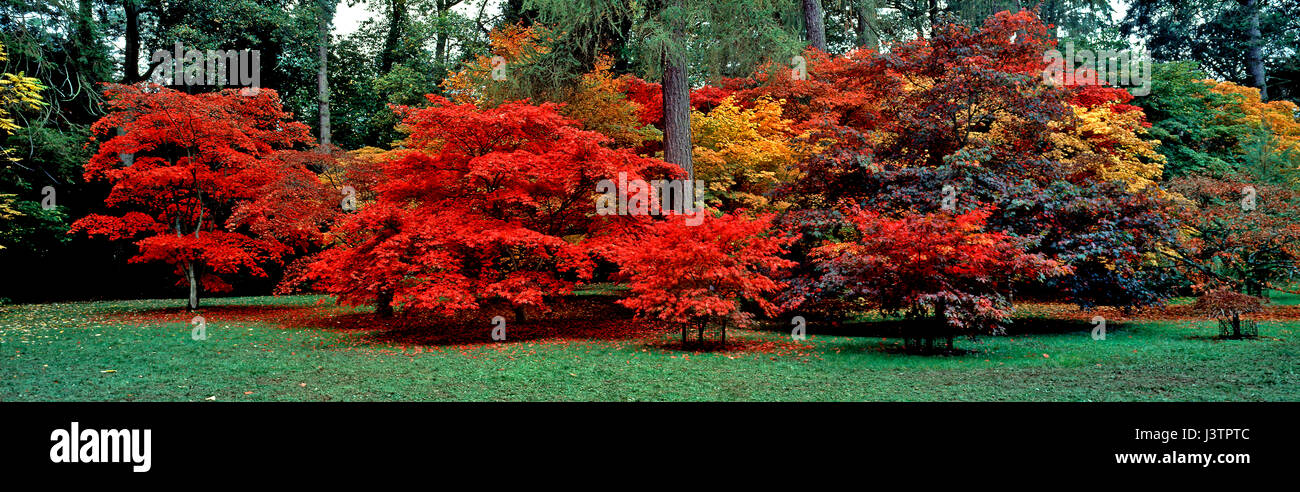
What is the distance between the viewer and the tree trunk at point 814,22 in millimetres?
17203

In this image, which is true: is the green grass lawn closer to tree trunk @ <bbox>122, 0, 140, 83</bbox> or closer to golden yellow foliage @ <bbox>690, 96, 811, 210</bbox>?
golden yellow foliage @ <bbox>690, 96, 811, 210</bbox>

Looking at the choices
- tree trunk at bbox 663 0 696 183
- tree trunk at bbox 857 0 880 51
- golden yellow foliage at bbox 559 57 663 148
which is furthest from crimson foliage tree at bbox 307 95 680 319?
tree trunk at bbox 857 0 880 51

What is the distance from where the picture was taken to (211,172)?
1413 cm

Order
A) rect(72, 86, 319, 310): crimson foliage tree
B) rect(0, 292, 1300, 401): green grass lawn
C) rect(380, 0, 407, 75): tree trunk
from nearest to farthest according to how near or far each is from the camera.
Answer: rect(0, 292, 1300, 401): green grass lawn
rect(72, 86, 319, 310): crimson foliage tree
rect(380, 0, 407, 75): tree trunk

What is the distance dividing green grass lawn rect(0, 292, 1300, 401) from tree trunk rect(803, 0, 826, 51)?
8.70 metres

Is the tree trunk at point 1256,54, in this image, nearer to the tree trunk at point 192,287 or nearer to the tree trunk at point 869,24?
the tree trunk at point 869,24

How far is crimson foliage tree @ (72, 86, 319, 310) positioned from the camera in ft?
44.0

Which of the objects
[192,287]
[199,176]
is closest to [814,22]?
[199,176]

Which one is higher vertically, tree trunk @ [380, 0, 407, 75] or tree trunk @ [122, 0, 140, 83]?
tree trunk @ [380, 0, 407, 75]

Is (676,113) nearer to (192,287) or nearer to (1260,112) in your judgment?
(192,287)

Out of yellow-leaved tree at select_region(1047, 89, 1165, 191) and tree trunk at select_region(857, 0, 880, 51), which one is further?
tree trunk at select_region(857, 0, 880, 51)

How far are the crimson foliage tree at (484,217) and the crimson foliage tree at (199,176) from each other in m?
3.60

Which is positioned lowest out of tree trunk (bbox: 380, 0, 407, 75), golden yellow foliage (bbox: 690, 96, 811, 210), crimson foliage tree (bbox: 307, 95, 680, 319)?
crimson foliage tree (bbox: 307, 95, 680, 319)

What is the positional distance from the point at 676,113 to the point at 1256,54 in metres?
25.9
